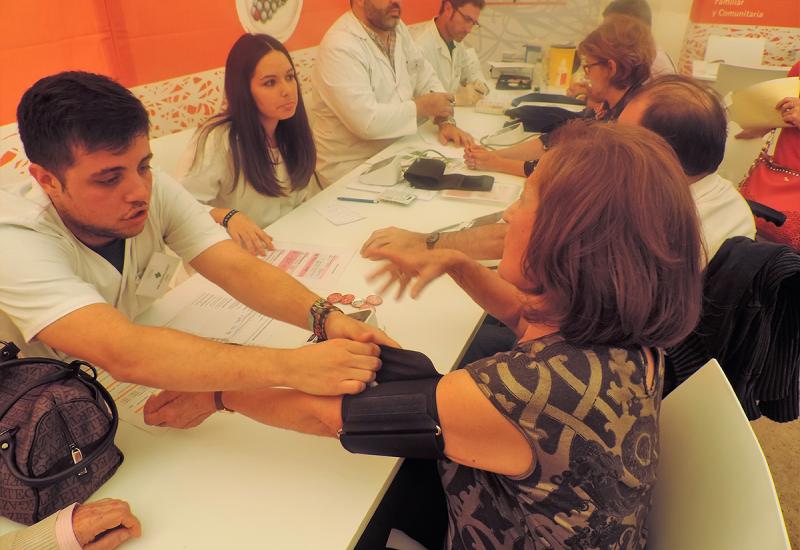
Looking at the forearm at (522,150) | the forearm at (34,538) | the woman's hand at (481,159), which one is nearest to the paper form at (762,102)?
the forearm at (522,150)

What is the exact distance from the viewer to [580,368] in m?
0.72

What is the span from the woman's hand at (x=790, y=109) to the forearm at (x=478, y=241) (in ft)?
5.59

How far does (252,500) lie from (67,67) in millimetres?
1727

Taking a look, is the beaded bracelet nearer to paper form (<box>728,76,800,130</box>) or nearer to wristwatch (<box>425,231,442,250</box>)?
wristwatch (<box>425,231,442,250</box>)

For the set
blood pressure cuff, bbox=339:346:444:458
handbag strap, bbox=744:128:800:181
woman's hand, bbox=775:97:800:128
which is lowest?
handbag strap, bbox=744:128:800:181

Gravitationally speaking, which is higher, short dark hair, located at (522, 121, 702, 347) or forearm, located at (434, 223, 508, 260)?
short dark hair, located at (522, 121, 702, 347)

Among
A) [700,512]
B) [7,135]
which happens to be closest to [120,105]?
[7,135]

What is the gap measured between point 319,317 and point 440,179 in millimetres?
1098

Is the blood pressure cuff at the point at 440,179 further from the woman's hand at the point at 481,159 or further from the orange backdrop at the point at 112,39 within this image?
the orange backdrop at the point at 112,39

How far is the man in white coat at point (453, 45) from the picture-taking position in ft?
10.9

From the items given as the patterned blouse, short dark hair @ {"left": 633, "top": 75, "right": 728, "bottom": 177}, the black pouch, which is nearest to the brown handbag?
the patterned blouse

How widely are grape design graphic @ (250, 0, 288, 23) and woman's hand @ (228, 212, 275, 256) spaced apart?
1.26 m

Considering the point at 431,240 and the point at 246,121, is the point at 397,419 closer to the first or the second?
the point at 431,240

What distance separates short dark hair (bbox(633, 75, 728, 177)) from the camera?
132 centimetres
